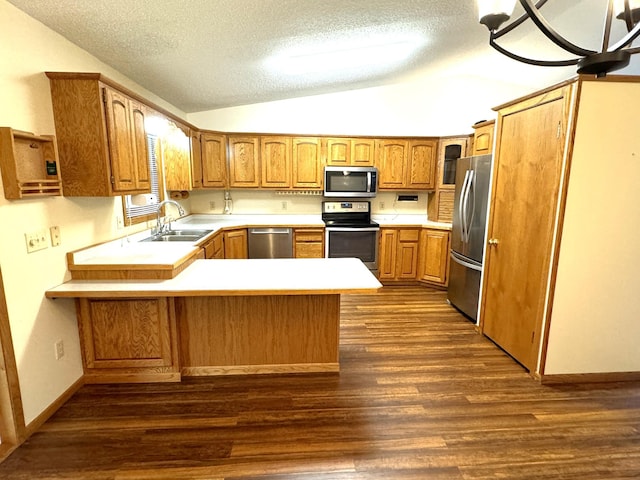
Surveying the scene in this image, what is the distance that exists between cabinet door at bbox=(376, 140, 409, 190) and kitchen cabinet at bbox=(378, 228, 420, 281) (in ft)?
2.26

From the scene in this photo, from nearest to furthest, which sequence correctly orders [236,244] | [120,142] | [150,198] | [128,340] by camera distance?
[120,142], [128,340], [150,198], [236,244]

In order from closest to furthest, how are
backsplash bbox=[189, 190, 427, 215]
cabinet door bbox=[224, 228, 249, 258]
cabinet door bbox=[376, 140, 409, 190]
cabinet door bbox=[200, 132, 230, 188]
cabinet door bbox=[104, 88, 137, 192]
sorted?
cabinet door bbox=[104, 88, 137, 192], cabinet door bbox=[224, 228, 249, 258], cabinet door bbox=[200, 132, 230, 188], cabinet door bbox=[376, 140, 409, 190], backsplash bbox=[189, 190, 427, 215]

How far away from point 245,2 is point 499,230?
8.35ft

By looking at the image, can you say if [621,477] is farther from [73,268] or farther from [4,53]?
[4,53]

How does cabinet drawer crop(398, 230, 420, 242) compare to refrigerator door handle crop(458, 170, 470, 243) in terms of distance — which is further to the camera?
cabinet drawer crop(398, 230, 420, 242)

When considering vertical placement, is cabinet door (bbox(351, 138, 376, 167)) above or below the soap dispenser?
above

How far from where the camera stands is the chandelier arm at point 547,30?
1134mm

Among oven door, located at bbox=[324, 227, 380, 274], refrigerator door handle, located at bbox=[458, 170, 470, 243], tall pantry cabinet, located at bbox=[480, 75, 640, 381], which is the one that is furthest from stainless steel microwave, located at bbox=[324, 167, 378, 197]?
tall pantry cabinet, located at bbox=[480, 75, 640, 381]

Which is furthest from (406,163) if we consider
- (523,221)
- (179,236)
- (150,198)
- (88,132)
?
(88,132)

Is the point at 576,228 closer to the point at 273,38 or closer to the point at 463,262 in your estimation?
the point at 463,262

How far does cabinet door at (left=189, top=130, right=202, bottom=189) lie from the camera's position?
3938 millimetres

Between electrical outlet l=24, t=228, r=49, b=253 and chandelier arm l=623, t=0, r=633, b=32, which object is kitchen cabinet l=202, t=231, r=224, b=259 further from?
chandelier arm l=623, t=0, r=633, b=32

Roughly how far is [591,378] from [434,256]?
225 centimetres

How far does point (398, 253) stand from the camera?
461 centimetres
